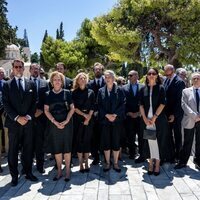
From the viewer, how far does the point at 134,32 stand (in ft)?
69.2

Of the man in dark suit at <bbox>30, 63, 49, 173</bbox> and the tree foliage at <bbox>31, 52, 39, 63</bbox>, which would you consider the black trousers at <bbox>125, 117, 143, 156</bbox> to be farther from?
the tree foliage at <bbox>31, 52, 39, 63</bbox>

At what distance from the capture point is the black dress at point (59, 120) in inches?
276

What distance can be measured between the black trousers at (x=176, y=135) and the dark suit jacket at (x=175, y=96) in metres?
0.17

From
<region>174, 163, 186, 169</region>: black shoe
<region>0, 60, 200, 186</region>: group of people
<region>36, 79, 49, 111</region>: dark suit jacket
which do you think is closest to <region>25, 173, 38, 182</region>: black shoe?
<region>0, 60, 200, 186</region>: group of people

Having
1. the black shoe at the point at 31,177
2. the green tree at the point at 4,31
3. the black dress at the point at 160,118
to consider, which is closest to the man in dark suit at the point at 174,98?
the black dress at the point at 160,118

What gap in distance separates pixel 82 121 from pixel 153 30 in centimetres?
1481

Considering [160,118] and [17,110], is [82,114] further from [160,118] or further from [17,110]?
[160,118]

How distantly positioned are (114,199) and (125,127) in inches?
121

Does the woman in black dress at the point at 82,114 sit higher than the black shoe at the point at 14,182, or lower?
higher

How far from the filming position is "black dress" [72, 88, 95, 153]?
7516 mm

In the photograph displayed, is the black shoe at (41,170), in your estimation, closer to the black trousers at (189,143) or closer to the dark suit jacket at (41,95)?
the dark suit jacket at (41,95)

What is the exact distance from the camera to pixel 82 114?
24.6ft

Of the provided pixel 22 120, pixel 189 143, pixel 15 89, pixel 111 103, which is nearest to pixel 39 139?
pixel 22 120

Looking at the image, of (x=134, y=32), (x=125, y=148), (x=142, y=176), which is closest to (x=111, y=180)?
(x=142, y=176)
